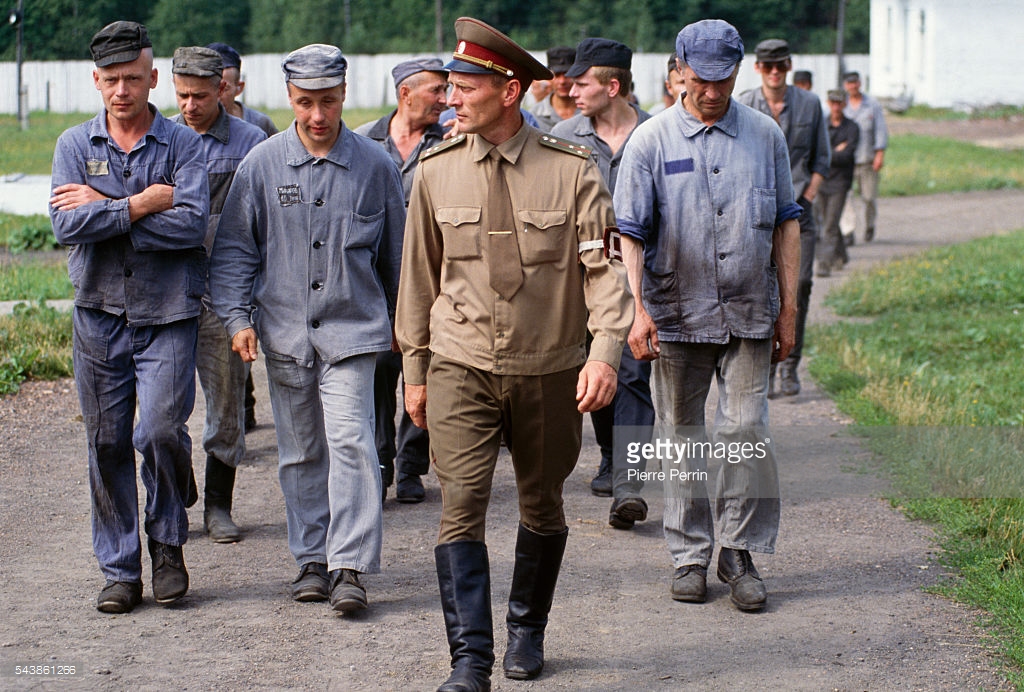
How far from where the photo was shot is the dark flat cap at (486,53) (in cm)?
448

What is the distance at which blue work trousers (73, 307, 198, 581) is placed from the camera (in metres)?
5.48

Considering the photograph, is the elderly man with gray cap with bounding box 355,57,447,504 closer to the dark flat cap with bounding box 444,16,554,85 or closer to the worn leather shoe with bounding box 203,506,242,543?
the worn leather shoe with bounding box 203,506,242,543

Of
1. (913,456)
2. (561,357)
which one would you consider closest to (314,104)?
(561,357)

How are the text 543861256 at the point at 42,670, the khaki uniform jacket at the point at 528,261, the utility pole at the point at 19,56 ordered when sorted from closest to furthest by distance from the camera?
1. the khaki uniform jacket at the point at 528,261
2. the text 543861256 at the point at 42,670
3. the utility pole at the point at 19,56

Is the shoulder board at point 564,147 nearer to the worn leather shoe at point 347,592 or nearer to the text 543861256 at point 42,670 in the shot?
the worn leather shoe at point 347,592

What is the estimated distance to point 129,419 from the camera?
220 inches

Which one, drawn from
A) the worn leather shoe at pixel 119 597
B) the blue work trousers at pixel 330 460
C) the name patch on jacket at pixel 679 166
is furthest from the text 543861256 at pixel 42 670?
the name patch on jacket at pixel 679 166

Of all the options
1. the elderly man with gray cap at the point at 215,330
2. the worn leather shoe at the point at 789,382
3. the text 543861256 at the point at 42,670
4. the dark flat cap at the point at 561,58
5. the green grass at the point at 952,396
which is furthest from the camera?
the dark flat cap at the point at 561,58

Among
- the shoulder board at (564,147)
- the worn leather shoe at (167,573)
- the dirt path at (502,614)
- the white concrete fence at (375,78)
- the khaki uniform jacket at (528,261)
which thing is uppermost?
the white concrete fence at (375,78)

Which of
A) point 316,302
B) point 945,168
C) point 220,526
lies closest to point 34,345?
point 220,526

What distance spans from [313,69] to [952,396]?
5.48 metres

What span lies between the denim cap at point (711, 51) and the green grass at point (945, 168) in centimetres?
2209

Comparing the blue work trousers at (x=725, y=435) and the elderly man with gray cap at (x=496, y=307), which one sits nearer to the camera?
the elderly man with gray cap at (x=496, y=307)

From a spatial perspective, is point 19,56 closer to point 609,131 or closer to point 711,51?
point 609,131
